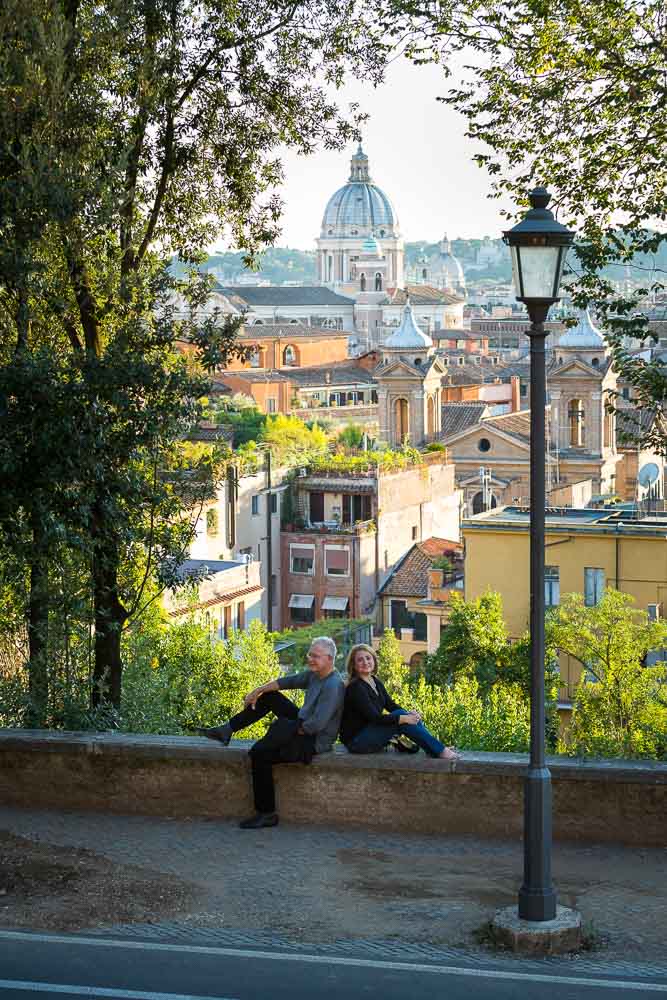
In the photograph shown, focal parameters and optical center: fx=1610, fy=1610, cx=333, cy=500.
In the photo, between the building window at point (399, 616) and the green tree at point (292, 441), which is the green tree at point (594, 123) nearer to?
the building window at point (399, 616)

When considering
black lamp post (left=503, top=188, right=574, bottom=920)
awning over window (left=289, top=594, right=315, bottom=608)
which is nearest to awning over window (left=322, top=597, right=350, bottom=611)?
awning over window (left=289, top=594, right=315, bottom=608)

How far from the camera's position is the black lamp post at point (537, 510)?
709cm

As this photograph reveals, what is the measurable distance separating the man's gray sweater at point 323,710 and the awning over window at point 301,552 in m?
47.6

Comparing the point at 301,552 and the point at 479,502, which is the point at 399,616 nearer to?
the point at 301,552

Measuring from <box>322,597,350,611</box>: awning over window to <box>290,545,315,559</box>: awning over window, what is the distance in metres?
1.81

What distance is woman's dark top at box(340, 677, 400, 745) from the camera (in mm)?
8680

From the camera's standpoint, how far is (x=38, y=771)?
915 centimetres

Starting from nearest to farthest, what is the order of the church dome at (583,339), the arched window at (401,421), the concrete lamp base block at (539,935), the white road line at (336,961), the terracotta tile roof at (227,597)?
the white road line at (336,961), the concrete lamp base block at (539,935), the terracotta tile roof at (227,597), the church dome at (583,339), the arched window at (401,421)

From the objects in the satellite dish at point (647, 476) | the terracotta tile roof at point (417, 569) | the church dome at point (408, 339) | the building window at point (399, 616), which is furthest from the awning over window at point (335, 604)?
the church dome at point (408, 339)

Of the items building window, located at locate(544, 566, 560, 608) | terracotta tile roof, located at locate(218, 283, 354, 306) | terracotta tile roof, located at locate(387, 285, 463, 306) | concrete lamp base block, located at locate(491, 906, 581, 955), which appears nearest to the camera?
concrete lamp base block, located at locate(491, 906, 581, 955)

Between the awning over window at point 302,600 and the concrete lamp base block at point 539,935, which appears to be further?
the awning over window at point 302,600

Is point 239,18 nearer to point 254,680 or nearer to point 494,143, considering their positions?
point 494,143

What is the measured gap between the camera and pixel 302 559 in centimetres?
5662

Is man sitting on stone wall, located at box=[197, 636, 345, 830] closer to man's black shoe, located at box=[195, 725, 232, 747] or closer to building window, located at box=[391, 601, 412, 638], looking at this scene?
man's black shoe, located at box=[195, 725, 232, 747]
